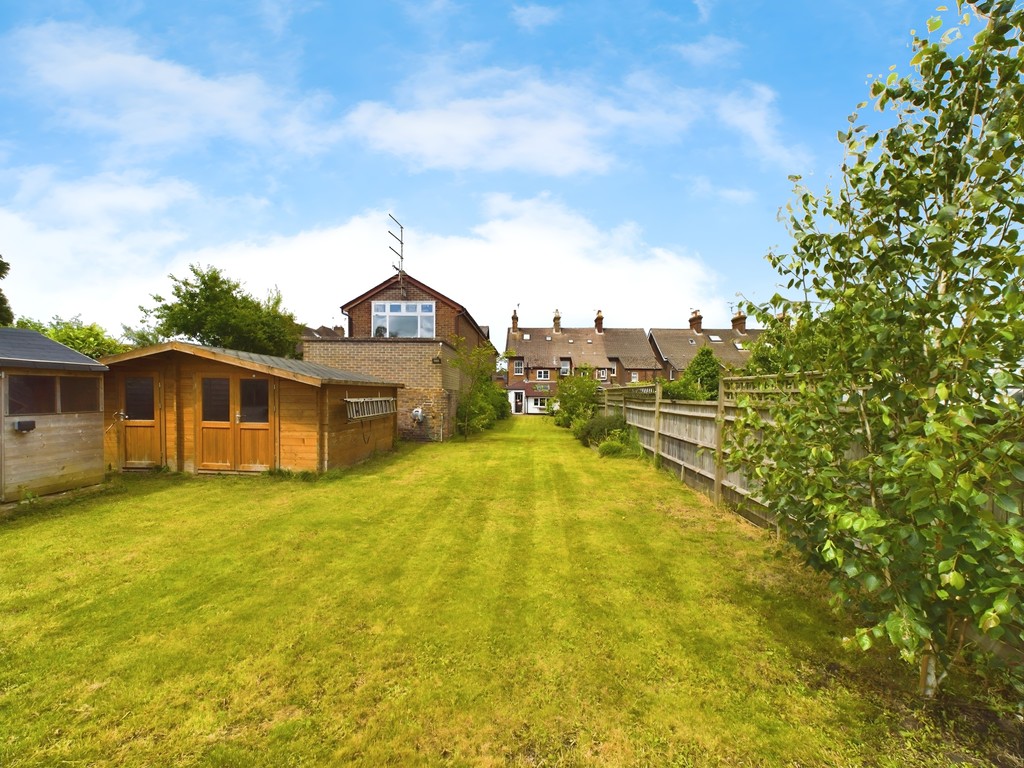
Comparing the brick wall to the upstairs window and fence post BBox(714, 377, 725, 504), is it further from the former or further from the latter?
fence post BBox(714, 377, 725, 504)

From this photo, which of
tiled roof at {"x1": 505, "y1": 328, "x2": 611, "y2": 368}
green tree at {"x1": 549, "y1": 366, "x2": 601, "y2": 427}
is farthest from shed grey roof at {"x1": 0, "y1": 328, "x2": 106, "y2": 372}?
tiled roof at {"x1": 505, "y1": 328, "x2": 611, "y2": 368}

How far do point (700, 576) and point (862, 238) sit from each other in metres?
3.75

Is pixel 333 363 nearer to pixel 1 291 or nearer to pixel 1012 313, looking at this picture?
pixel 1012 313

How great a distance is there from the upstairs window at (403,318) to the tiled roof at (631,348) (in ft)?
89.9

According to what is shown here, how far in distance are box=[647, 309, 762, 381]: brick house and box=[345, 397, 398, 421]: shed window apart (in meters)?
35.2

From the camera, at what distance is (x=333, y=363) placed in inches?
711

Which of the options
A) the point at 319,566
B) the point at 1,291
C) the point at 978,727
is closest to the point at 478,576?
the point at 319,566

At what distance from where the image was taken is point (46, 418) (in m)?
7.61

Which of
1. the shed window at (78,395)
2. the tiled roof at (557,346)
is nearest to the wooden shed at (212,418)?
the shed window at (78,395)

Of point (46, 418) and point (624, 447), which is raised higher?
point (46, 418)

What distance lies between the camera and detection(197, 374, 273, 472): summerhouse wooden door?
10.3 m

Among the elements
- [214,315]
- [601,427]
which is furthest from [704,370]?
[214,315]

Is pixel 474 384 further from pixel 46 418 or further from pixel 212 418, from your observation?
pixel 46 418

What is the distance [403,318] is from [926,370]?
72.8 feet
